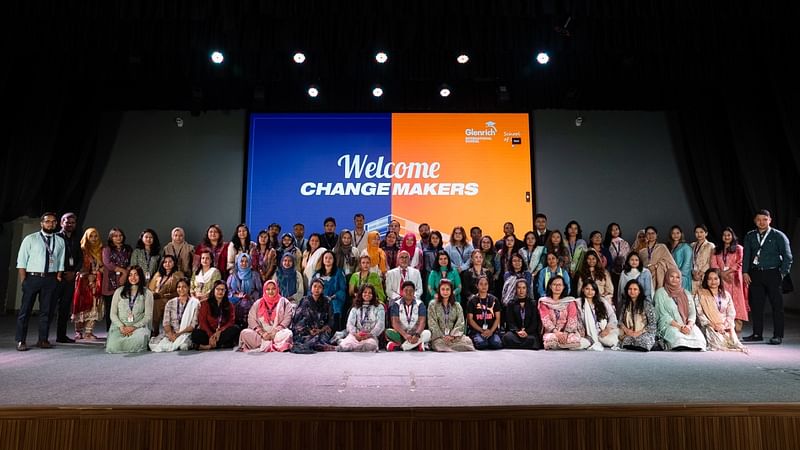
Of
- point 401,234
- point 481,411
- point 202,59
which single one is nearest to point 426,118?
point 401,234

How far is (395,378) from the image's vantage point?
3.13 metres

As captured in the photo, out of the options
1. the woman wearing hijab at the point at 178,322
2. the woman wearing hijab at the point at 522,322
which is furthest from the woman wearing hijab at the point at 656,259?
the woman wearing hijab at the point at 178,322

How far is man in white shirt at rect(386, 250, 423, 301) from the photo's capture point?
5055 mm

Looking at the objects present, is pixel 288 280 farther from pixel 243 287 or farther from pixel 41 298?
pixel 41 298

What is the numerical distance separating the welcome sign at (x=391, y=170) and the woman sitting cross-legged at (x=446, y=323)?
227cm

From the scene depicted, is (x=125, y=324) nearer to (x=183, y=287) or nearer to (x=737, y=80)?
(x=183, y=287)

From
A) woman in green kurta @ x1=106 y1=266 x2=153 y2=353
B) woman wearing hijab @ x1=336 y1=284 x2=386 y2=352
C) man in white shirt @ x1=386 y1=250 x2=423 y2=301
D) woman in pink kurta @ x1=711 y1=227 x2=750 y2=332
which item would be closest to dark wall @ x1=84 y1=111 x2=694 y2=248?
woman in pink kurta @ x1=711 y1=227 x2=750 y2=332

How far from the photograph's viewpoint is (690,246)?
539 cm

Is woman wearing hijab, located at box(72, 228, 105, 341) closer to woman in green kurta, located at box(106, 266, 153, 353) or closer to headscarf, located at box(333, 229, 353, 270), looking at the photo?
woman in green kurta, located at box(106, 266, 153, 353)

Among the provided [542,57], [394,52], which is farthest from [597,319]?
[394,52]

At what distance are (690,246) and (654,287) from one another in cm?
71

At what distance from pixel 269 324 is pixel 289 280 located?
0.61 m

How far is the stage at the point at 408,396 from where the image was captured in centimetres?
174

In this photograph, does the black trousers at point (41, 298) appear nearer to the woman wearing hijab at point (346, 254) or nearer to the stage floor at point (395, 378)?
the stage floor at point (395, 378)
